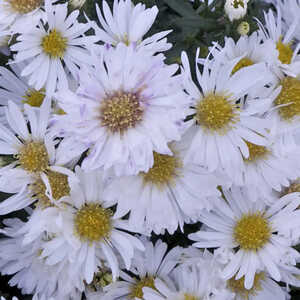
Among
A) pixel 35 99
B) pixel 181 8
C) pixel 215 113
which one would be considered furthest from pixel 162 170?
pixel 181 8

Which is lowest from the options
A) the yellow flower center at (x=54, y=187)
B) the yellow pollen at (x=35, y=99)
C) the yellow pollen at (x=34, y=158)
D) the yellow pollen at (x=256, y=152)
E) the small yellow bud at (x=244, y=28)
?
the yellow flower center at (x=54, y=187)

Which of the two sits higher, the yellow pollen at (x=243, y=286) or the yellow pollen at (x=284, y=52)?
the yellow pollen at (x=284, y=52)

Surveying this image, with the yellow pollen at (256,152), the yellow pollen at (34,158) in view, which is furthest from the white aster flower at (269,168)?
the yellow pollen at (34,158)

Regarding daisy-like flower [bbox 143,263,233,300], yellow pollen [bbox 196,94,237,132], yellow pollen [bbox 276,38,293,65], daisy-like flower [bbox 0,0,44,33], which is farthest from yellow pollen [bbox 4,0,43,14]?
daisy-like flower [bbox 143,263,233,300]

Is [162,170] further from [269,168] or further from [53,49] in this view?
[53,49]

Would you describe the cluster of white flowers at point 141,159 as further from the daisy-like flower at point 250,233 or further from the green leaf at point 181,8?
the green leaf at point 181,8

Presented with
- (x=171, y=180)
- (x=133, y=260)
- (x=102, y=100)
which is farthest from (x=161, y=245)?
(x=102, y=100)

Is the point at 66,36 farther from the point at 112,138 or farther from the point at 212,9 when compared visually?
the point at 212,9

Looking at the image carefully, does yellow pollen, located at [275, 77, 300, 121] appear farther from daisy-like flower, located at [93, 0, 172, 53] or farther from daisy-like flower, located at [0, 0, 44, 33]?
daisy-like flower, located at [0, 0, 44, 33]
